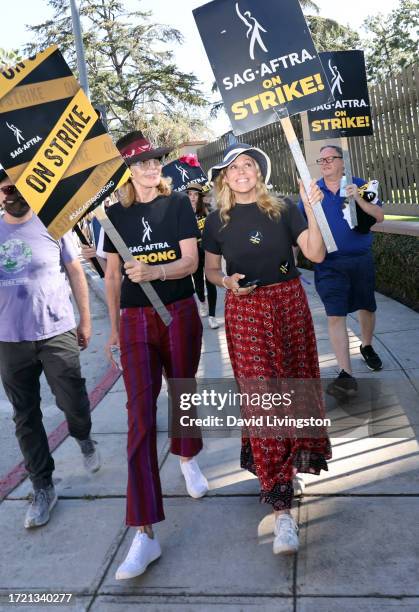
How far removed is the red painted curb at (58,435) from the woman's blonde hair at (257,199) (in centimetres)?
232

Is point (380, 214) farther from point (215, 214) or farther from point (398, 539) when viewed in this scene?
point (398, 539)

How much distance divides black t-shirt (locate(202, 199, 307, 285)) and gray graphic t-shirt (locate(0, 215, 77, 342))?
42.9 inches

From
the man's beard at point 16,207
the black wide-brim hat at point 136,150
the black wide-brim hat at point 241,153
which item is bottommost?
the black wide-brim hat at point 241,153

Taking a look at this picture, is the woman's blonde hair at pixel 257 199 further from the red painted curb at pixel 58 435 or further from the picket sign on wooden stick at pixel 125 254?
the red painted curb at pixel 58 435

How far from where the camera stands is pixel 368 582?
298 centimetres

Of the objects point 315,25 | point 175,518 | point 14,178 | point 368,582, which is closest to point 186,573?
point 175,518

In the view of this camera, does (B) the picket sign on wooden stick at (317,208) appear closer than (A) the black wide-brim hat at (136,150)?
Yes

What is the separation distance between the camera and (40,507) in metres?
3.92

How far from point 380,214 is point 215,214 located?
6.93 feet

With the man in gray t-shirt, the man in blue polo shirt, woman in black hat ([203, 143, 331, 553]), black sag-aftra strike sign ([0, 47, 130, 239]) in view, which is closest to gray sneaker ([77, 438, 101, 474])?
the man in gray t-shirt

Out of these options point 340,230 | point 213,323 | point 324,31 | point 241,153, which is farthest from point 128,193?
point 324,31

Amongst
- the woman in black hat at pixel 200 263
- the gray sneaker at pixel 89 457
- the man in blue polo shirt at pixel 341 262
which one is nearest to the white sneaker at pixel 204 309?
the woman in black hat at pixel 200 263

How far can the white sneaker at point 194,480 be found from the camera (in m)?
3.99

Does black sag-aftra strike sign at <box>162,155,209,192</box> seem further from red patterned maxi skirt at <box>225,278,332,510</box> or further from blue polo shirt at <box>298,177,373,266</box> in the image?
red patterned maxi skirt at <box>225,278,332,510</box>
